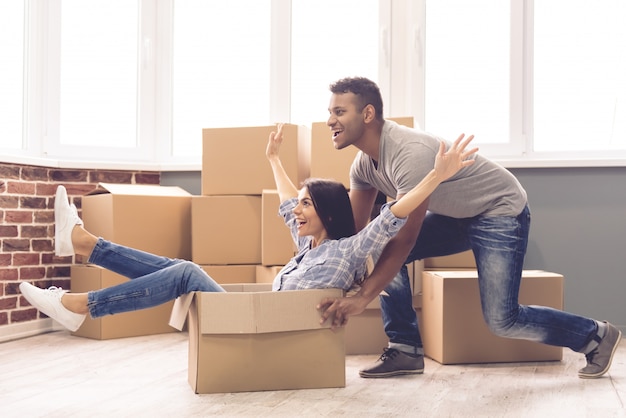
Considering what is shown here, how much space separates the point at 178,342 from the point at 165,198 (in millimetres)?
694

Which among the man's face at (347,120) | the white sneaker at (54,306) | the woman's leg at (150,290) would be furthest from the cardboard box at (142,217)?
the man's face at (347,120)

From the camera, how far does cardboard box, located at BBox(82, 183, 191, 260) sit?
3180mm

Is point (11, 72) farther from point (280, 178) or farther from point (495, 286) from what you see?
point (495, 286)

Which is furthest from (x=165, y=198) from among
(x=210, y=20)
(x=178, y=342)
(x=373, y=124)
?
(x=373, y=124)

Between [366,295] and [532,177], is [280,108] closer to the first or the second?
[532,177]

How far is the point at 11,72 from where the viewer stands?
354 cm

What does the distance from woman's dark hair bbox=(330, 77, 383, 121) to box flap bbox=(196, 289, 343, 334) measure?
1.93 feet

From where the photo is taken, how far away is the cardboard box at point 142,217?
3.18 metres

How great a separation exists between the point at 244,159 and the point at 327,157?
1.38 feet

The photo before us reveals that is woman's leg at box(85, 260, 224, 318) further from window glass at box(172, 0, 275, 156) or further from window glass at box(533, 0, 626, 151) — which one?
window glass at box(533, 0, 626, 151)

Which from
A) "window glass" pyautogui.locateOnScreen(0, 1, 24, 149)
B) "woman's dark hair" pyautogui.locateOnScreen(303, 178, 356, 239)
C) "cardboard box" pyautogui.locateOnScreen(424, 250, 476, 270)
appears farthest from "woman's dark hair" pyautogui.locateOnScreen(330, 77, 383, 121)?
"window glass" pyautogui.locateOnScreen(0, 1, 24, 149)

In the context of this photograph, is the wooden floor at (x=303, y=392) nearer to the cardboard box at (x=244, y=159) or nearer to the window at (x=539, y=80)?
the cardboard box at (x=244, y=159)

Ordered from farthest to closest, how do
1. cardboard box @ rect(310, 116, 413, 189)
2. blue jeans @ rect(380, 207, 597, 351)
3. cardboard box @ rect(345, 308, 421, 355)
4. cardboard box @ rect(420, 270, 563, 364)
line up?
cardboard box @ rect(310, 116, 413, 189), cardboard box @ rect(345, 308, 421, 355), cardboard box @ rect(420, 270, 563, 364), blue jeans @ rect(380, 207, 597, 351)

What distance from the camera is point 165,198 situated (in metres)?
3.34
